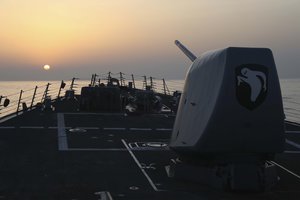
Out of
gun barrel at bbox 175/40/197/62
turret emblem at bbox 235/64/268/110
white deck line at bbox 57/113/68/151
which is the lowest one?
white deck line at bbox 57/113/68/151

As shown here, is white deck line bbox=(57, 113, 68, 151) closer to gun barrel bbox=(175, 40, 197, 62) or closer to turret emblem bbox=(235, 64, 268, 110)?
gun barrel bbox=(175, 40, 197, 62)

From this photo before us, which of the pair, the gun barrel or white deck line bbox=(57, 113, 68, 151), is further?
white deck line bbox=(57, 113, 68, 151)

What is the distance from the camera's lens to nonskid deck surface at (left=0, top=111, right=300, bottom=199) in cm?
780

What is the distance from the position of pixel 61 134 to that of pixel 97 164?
5.27 metres

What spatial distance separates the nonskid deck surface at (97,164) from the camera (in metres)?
7.80

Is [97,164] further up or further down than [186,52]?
further down

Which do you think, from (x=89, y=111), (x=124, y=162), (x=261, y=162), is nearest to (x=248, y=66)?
(x=261, y=162)

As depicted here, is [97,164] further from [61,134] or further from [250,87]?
[61,134]

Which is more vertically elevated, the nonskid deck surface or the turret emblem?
the turret emblem

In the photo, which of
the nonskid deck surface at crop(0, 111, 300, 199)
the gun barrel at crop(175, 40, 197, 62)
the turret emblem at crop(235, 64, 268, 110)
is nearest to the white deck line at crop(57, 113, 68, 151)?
the nonskid deck surface at crop(0, 111, 300, 199)

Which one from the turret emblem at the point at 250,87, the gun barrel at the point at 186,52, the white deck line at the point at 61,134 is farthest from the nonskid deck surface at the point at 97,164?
the gun barrel at the point at 186,52

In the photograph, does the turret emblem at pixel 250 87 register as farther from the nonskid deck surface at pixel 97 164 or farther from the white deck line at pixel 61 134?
the white deck line at pixel 61 134

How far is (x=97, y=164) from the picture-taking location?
1026 centimetres

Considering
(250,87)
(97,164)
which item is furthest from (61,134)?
(250,87)
